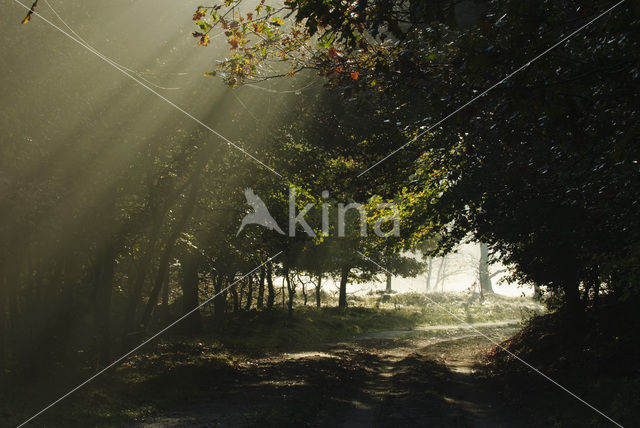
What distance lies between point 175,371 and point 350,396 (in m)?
6.21

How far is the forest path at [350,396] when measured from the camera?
31.6ft

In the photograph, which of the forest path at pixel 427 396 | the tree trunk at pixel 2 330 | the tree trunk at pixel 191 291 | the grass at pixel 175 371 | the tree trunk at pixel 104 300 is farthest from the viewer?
the tree trunk at pixel 191 291

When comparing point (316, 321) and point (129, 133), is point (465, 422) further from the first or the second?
point (316, 321)

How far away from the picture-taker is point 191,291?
2684cm

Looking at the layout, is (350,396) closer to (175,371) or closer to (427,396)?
(427,396)

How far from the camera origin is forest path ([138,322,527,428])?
9.62 m

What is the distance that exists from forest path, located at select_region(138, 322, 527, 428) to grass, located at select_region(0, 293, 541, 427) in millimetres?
867

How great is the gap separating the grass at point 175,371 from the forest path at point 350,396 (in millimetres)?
867

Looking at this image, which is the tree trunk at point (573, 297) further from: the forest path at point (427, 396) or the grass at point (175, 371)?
the grass at point (175, 371)

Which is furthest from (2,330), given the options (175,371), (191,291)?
(191,291)

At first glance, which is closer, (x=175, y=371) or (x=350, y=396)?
(x=350, y=396)

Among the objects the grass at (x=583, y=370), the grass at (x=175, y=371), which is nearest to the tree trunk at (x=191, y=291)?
the grass at (x=175, y=371)

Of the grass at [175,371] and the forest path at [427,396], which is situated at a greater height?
the grass at [175,371]

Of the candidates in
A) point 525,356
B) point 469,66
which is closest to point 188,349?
point 525,356
